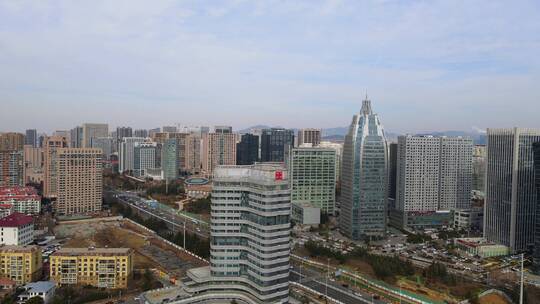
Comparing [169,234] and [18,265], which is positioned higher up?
[18,265]

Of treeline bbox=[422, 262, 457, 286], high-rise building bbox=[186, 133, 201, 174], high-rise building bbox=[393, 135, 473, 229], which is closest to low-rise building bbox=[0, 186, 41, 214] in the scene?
high-rise building bbox=[393, 135, 473, 229]

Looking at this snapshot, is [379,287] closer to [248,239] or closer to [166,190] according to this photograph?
[248,239]

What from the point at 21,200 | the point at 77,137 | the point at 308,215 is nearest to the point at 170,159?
the point at 21,200

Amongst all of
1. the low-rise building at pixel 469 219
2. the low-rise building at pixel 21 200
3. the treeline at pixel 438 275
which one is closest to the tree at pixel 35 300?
the treeline at pixel 438 275

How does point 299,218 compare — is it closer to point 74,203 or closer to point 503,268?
point 503,268

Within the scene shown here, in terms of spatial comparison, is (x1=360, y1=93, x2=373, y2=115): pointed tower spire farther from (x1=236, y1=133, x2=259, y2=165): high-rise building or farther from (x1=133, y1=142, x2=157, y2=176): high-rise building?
(x1=133, y1=142, x2=157, y2=176): high-rise building
